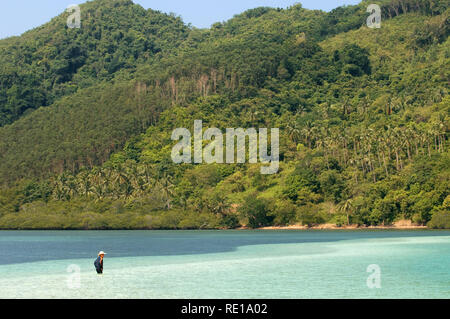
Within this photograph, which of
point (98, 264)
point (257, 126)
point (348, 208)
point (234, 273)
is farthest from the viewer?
point (257, 126)

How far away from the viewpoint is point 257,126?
470 ft

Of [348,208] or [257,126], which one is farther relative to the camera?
[257,126]

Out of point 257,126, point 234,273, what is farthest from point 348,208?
point 234,273

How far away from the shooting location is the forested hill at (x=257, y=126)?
107m

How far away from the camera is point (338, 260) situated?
46.5m

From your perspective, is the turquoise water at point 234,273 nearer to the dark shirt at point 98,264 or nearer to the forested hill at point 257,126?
the dark shirt at point 98,264

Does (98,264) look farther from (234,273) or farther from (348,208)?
(348,208)

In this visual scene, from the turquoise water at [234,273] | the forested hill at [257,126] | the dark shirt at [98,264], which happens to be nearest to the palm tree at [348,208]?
the forested hill at [257,126]

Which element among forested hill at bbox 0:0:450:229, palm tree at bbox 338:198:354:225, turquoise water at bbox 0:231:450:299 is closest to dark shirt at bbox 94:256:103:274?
turquoise water at bbox 0:231:450:299

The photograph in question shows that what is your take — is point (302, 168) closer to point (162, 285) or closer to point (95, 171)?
point (95, 171)

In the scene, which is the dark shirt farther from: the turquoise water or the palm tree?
the palm tree

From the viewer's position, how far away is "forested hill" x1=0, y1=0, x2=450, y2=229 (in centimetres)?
10669

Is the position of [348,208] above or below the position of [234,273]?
below
